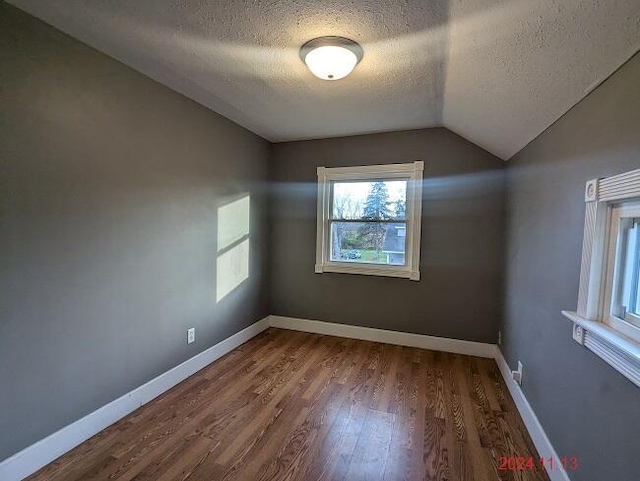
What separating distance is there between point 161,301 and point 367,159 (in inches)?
99.0

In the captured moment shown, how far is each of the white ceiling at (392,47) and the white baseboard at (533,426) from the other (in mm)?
1847

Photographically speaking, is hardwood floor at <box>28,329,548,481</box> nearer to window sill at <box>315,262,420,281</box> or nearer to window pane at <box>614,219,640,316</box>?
window sill at <box>315,262,420,281</box>

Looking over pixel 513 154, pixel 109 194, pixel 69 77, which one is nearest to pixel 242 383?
pixel 109 194

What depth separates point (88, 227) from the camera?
1.79m

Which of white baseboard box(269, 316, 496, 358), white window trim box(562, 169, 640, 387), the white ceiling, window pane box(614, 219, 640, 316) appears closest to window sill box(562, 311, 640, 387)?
white window trim box(562, 169, 640, 387)

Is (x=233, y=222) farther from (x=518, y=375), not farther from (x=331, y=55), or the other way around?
(x=518, y=375)

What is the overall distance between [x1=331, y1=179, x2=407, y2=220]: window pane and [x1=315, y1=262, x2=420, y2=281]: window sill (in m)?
0.57

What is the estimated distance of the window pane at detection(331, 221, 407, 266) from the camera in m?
3.35

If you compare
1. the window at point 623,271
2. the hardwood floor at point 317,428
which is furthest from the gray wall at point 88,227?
the window at point 623,271

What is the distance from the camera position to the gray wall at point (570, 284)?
111cm

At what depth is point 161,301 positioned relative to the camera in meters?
2.30

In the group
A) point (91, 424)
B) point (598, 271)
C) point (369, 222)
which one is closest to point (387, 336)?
point (369, 222)

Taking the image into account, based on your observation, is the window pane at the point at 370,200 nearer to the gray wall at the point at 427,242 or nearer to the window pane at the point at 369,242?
the window pane at the point at 369,242

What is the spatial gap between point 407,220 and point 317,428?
2.21 m
